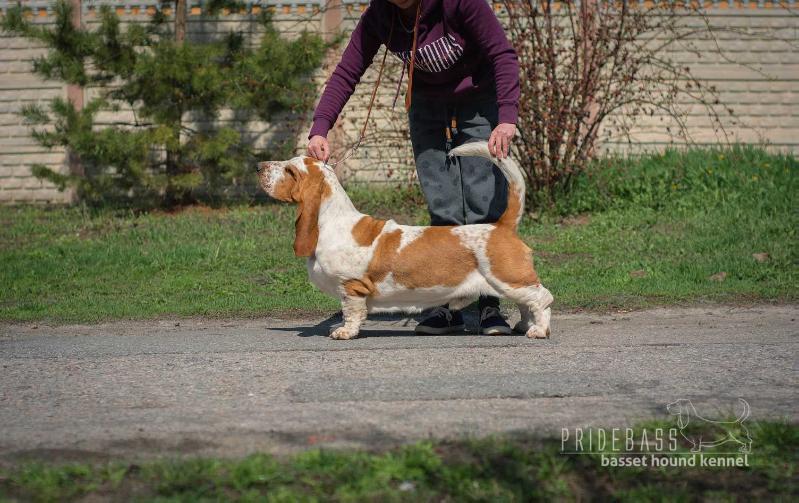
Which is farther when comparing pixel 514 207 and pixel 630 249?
pixel 630 249

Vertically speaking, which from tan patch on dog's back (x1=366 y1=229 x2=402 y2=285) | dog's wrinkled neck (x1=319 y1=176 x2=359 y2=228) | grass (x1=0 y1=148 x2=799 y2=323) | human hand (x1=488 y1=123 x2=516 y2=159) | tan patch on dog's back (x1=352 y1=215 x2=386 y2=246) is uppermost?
human hand (x1=488 y1=123 x2=516 y2=159)

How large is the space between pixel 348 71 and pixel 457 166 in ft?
2.83

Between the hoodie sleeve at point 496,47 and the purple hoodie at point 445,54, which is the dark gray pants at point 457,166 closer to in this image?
the purple hoodie at point 445,54

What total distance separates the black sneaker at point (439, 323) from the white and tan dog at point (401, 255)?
27cm

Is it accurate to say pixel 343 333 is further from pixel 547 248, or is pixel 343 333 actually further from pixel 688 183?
pixel 688 183

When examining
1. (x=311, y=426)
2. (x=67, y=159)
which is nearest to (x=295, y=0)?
(x=67, y=159)

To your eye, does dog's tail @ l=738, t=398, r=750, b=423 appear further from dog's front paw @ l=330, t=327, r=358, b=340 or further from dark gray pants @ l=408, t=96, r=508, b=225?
dog's front paw @ l=330, t=327, r=358, b=340

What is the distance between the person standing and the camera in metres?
5.02

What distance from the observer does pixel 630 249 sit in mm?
7934

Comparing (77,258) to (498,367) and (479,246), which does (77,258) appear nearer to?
(479,246)

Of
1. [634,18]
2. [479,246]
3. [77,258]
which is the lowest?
[77,258]

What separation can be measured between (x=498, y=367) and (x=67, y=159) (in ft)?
28.5

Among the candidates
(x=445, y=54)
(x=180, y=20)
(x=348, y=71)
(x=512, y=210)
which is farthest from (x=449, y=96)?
(x=180, y=20)

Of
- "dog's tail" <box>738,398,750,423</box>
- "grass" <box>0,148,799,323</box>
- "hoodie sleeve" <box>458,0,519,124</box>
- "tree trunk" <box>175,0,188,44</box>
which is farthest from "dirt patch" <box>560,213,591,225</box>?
"dog's tail" <box>738,398,750,423</box>
